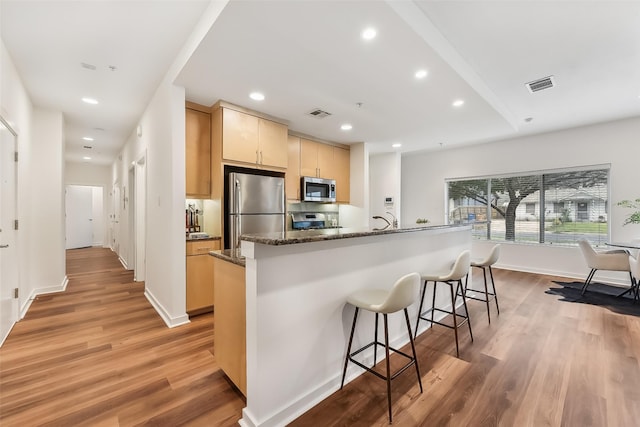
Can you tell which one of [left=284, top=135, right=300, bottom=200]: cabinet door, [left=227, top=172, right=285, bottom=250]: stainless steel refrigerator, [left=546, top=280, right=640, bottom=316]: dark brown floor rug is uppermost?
[left=284, top=135, right=300, bottom=200]: cabinet door

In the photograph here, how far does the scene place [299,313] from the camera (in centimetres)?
173

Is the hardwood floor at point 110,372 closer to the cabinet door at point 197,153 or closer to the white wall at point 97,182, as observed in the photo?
the cabinet door at point 197,153

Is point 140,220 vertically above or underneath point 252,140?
underneath

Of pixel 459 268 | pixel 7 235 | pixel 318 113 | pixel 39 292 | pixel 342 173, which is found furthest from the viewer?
pixel 342 173

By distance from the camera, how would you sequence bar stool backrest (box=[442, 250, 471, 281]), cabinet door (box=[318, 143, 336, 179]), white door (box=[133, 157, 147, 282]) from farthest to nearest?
cabinet door (box=[318, 143, 336, 179]) → white door (box=[133, 157, 147, 282]) → bar stool backrest (box=[442, 250, 471, 281])

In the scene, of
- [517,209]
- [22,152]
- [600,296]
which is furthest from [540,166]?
[22,152]

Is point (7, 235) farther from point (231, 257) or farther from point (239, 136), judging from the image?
point (231, 257)

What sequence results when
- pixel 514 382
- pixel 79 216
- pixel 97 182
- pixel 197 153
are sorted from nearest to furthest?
pixel 514 382 < pixel 197 153 < pixel 97 182 < pixel 79 216

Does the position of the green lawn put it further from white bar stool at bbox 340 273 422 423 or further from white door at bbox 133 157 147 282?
white door at bbox 133 157 147 282

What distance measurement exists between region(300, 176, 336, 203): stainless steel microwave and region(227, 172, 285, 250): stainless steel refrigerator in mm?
948

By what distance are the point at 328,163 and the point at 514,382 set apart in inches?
162

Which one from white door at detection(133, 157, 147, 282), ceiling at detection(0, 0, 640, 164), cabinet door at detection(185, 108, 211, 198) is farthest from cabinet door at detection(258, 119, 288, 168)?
white door at detection(133, 157, 147, 282)

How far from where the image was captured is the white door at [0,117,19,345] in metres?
2.58

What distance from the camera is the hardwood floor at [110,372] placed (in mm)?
1693
